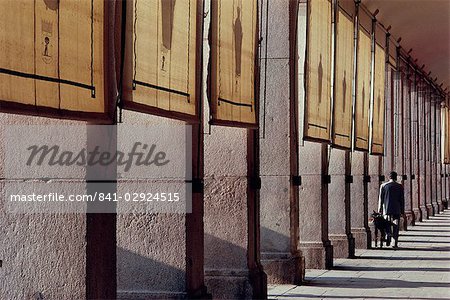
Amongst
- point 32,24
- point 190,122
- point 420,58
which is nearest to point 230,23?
point 190,122

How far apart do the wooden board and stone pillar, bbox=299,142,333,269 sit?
40.1 feet

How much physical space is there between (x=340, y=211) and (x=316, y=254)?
3.30 meters

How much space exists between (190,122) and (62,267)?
8.75 ft

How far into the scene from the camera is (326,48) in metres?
20.8

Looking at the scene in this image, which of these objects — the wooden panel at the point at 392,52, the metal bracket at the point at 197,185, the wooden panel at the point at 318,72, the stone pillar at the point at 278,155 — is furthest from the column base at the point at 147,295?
the wooden panel at the point at 392,52

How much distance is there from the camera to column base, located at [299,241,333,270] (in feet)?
69.9

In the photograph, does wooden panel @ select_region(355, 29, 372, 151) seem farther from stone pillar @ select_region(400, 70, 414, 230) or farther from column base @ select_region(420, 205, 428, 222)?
column base @ select_region(420, 205, 428, 222)

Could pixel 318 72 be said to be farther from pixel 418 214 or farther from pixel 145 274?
pixel 418 214

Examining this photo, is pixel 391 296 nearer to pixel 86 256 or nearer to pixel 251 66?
pixel 251 66

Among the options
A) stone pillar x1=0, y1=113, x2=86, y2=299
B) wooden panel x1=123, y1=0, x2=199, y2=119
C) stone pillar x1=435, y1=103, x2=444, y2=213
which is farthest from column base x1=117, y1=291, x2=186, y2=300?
stone pillar x1=435, y1=103, x2=444, y2=213

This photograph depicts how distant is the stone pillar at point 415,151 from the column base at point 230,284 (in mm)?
27840

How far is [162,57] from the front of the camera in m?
11.0

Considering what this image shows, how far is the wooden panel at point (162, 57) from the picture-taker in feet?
33.2

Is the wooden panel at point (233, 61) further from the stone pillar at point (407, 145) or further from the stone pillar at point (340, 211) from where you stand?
the stone pillar at point (407, 145)
